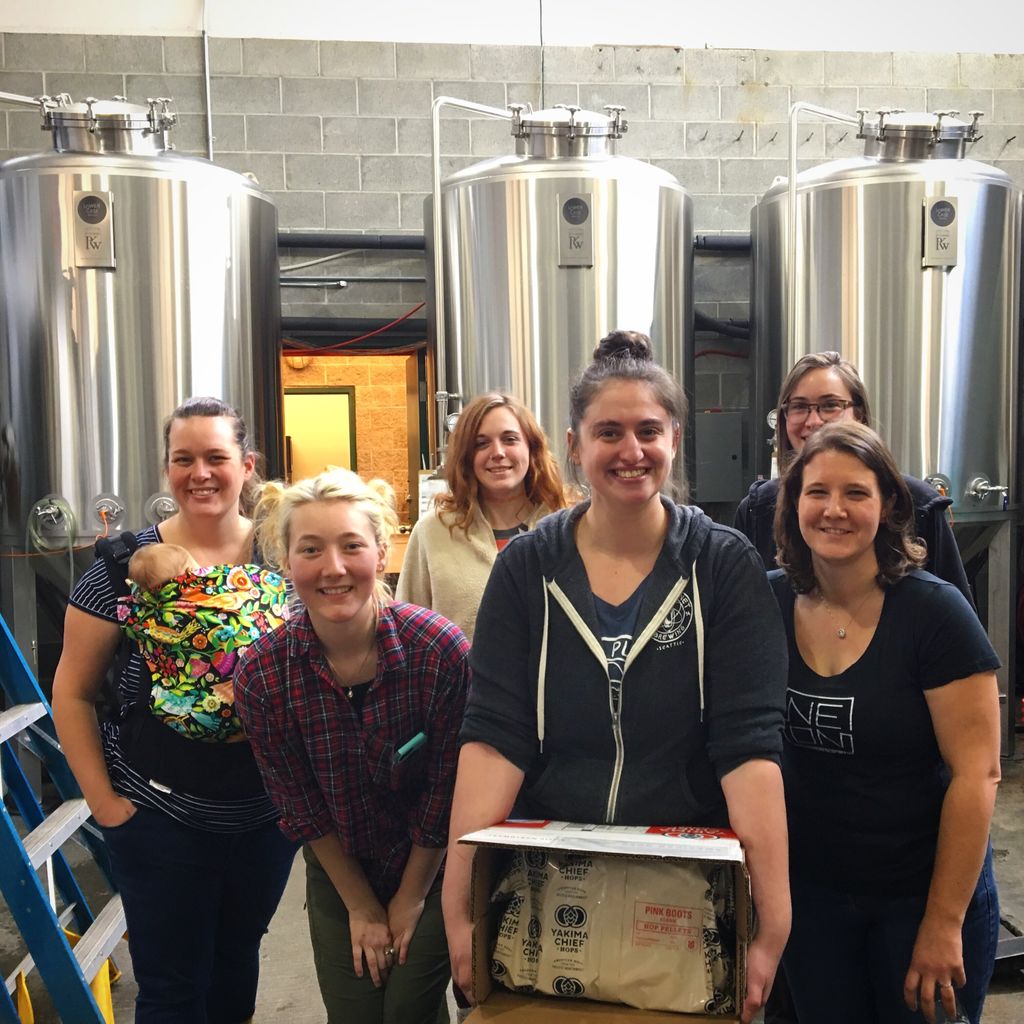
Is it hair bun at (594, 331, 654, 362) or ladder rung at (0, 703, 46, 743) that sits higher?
hair bun at (594, 331, 654, 362)

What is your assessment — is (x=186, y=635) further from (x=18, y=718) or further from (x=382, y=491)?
(x=18, y=718)

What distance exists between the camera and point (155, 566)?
1615mm

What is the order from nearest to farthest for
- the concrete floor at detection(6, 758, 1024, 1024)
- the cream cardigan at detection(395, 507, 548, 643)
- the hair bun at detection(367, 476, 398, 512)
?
the hair bun at detection(367, 476, 398, 512) < the cream cardigan at detection(395, 507, 548, 643) < the concrete floor at detection(6, 758, 1024, 1024)

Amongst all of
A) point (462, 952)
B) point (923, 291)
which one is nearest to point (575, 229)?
point (923, 291)

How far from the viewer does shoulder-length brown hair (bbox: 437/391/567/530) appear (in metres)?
2.21

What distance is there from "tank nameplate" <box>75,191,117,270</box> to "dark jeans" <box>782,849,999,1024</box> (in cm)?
284

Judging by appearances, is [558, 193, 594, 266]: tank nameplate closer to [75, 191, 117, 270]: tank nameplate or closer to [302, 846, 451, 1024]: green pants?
[75, 191, 117, 270]: tank nameplate

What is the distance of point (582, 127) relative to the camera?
3.69 meters

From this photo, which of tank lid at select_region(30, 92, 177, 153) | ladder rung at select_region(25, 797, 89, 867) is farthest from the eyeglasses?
tank lid at select_region(30, 92, 177, 153)

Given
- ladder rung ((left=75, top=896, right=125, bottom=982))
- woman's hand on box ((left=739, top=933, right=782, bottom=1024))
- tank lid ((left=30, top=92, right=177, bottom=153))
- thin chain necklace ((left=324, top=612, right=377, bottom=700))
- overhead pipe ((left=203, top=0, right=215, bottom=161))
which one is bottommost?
ladder rung ((left=75, top=896, right=125, bottom=982))

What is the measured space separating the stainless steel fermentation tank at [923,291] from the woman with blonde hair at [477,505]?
1.99 metres

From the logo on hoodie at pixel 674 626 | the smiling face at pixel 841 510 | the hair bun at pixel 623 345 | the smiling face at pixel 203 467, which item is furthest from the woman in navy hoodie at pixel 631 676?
the smiling face at pixel 203 467

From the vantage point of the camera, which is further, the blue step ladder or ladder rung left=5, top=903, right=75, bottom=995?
ladder rung left=5, top=903, right=75, bottom=995

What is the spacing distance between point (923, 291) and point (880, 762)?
2826mm
